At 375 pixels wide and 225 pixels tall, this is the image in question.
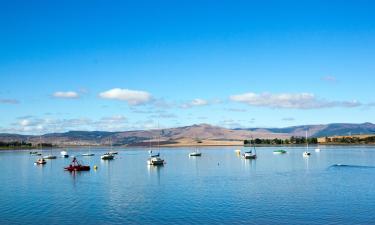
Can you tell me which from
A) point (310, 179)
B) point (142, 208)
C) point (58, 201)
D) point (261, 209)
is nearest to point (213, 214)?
point (261, 209)

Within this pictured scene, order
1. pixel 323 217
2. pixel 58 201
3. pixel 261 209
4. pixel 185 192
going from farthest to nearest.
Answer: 1. pixel 185 192
2. pixel 58 201
3. pixel 261 209
4. pixel 323 217

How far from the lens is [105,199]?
63594 mm

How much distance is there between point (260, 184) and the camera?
258 ft

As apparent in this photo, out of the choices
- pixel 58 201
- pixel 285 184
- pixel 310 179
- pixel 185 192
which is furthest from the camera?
pixel 310 179

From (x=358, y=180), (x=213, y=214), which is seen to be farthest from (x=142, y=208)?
(x=358, y=180)

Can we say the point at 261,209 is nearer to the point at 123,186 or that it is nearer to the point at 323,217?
the point at 323,217

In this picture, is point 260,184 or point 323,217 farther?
point 260,184

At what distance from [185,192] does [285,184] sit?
18.5 m

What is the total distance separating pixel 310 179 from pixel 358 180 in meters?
8.41

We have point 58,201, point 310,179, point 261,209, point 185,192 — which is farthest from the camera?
point 310,179

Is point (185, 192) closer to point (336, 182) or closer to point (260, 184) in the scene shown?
point (260, 184)

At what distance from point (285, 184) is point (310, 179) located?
33.7 feet

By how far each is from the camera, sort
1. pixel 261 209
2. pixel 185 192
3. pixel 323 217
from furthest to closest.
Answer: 1. pixel 185 192
2. pixel 261 209
3. pixel 323 217

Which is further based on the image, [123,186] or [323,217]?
[123,186]
